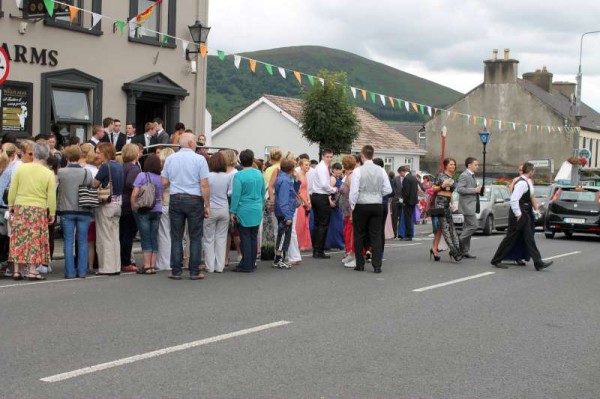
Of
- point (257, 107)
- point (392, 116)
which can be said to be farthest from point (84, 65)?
point (392, 116)

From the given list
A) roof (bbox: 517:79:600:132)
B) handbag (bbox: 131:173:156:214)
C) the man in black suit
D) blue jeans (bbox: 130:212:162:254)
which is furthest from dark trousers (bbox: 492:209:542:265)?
roof (bbox: 517:79:600:132)

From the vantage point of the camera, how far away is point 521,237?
589 inches

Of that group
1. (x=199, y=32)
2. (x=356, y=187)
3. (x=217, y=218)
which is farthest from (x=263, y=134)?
(x=217, y=218)

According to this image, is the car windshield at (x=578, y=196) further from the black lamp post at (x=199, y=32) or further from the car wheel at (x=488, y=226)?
the black lamp post at (x=199, y=32)

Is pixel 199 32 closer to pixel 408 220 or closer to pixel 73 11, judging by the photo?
pixel 73 11

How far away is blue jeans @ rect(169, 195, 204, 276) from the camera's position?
39.0ft

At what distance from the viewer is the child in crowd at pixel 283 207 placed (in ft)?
45.3

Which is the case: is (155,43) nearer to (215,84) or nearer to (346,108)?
(346,108)

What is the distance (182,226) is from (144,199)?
2.38 ft

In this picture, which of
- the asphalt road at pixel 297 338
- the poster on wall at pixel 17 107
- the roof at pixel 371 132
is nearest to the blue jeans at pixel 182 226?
Answer: the asphalt road at pixel 297 338

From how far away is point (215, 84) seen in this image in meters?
82.4

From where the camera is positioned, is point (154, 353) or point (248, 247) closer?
point (154, 353)

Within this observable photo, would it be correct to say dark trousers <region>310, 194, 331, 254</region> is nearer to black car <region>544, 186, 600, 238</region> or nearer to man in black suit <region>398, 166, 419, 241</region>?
man in black suit <region>398, 166, 419, 241</region>

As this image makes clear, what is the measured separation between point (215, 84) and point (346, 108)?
47.2m
